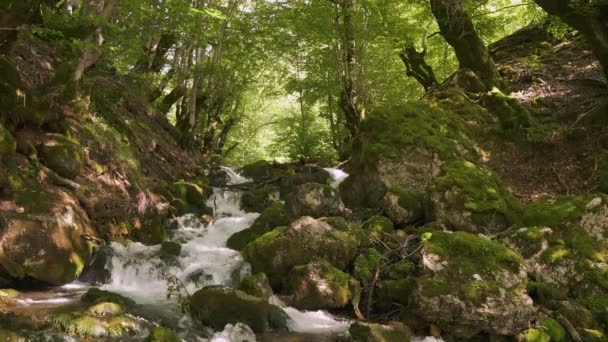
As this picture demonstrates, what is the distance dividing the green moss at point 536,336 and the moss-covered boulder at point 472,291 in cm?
11

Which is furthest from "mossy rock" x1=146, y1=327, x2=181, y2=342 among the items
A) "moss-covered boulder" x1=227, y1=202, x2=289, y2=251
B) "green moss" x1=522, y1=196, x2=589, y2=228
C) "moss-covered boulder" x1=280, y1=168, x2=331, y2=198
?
"moss-covered boulder" x1=280, y1=168, x2=331, y2=198

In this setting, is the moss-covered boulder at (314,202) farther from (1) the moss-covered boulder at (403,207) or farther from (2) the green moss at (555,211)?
(2) the green moss at (555,211)

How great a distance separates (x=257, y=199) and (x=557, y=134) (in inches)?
324

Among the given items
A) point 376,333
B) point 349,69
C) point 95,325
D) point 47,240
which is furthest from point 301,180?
point 95,325

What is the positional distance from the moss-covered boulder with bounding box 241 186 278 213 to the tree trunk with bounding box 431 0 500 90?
753cm

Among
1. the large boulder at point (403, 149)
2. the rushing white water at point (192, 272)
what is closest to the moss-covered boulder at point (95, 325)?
the rushing white water at point (192, 272)

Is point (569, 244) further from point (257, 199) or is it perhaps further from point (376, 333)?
point (257, 199)

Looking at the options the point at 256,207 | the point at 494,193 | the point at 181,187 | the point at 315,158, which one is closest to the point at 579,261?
the point at 494,193

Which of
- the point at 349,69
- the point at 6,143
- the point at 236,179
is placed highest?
the point at 349,69

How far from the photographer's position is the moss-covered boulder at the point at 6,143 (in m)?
7.28

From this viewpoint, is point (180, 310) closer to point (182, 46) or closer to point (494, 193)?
point (494, 193)

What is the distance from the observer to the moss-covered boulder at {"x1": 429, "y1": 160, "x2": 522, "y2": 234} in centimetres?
869

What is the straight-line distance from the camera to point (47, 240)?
6.84 metres

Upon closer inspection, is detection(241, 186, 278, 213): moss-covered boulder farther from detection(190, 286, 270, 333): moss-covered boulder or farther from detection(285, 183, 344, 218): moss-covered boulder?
detection(190, 286, 270, 333): moss-covered boulder
